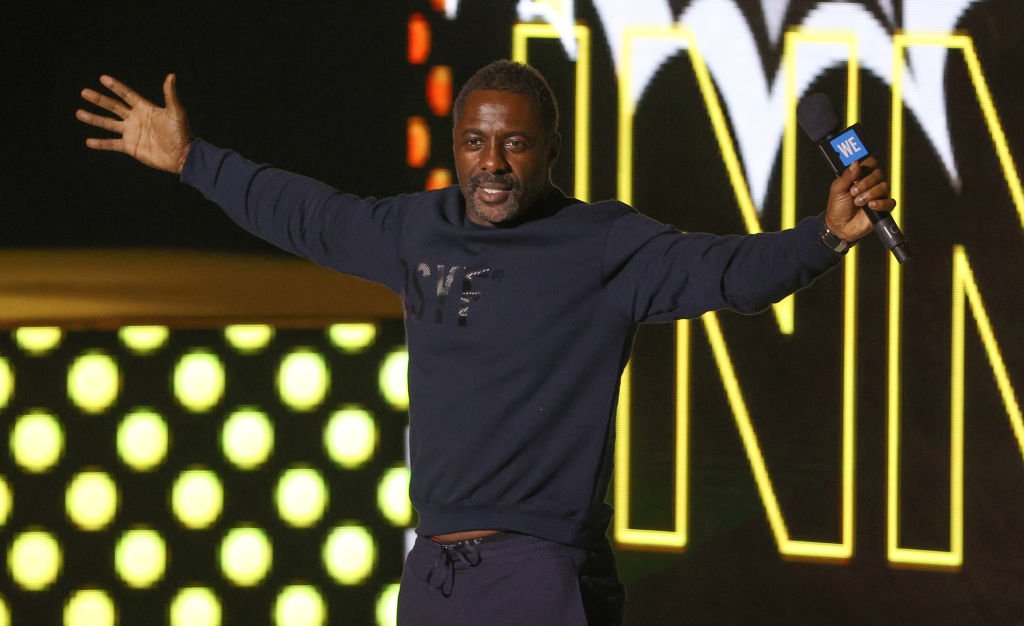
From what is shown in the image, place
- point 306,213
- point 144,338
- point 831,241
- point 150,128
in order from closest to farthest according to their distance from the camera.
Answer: point 831,241
point 306,213
point 150,128
point 144,338

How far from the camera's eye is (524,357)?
212 cm

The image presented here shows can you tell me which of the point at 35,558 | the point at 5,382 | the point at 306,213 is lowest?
the point at 35,558

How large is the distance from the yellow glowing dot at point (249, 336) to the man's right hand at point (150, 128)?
66 cm

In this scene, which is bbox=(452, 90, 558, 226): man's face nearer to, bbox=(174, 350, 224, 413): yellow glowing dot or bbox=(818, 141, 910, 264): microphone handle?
bbox=(818, 141, 910, 264): microphone handle

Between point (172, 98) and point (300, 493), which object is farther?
point (300, 493)

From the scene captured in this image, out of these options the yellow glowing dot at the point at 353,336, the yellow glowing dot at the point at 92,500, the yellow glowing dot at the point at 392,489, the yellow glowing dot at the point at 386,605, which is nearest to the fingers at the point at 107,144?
the yellow glowing dot at the point at 353,336

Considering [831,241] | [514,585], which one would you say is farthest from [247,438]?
[831,241]

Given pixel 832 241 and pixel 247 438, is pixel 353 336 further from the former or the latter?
pixel 832 241

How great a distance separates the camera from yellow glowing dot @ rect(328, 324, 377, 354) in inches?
125

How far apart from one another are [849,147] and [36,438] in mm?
2256

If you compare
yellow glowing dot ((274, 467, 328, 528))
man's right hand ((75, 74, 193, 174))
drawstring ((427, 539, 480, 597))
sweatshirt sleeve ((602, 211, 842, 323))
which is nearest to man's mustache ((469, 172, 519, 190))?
sweatshirt sleeve ((602, 211, 842, 323))

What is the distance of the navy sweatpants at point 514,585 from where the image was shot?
208 centimetres

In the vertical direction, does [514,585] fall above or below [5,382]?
below

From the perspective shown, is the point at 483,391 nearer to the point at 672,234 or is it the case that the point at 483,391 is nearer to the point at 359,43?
the point at 672,234
